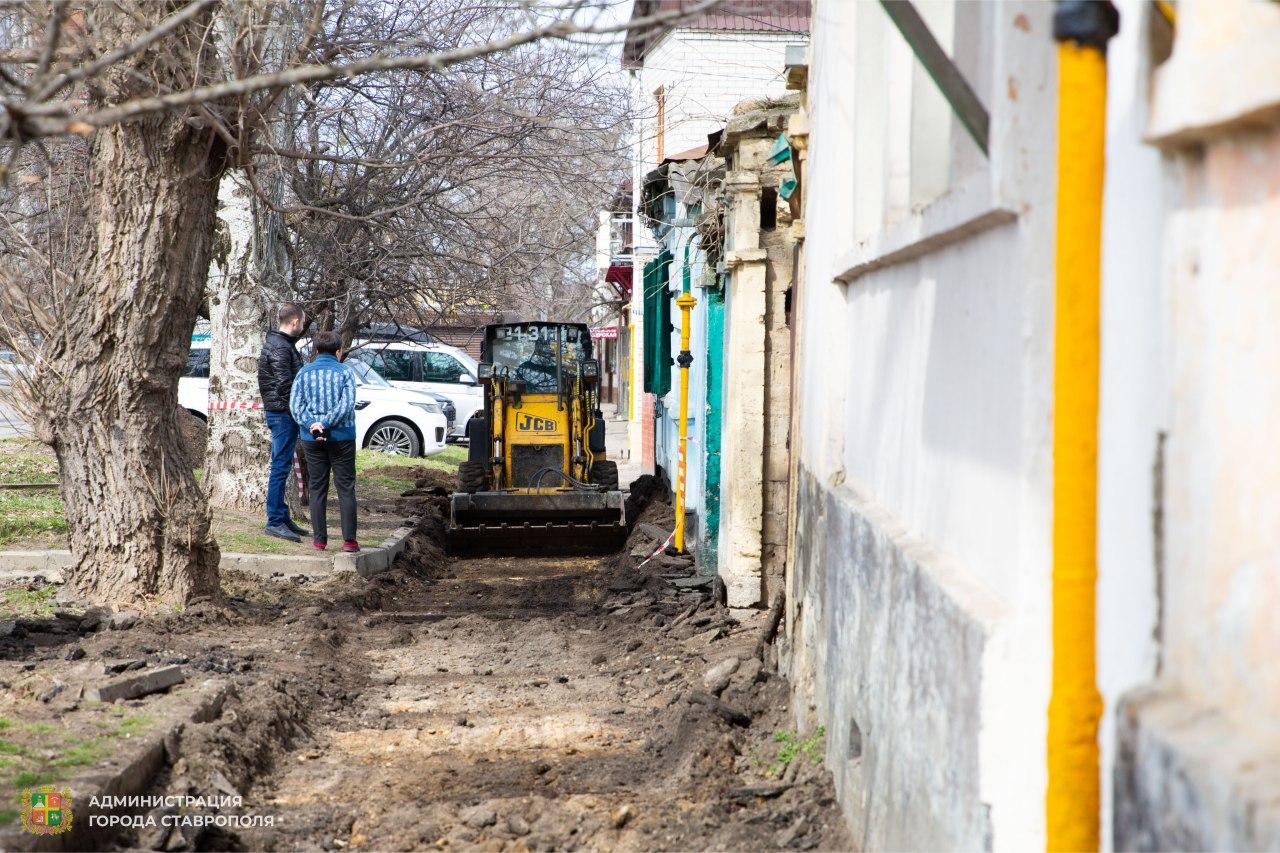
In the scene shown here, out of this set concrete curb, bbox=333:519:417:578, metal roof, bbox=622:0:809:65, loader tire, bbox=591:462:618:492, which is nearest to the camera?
metal roof, bbox=622:0:809:65

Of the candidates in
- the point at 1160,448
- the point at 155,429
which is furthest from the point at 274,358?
the point at 1160,448

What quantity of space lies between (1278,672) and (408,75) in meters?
10.9

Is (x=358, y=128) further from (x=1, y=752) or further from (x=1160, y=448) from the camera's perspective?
(x=1160, y=448)

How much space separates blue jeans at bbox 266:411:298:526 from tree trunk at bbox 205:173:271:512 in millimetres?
1278

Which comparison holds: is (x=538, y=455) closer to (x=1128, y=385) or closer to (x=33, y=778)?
(x=33, y=778)

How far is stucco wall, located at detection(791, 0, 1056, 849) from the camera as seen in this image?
110 inches

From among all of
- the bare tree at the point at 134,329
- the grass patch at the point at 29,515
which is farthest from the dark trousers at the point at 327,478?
the bare tree at the point at 134,329

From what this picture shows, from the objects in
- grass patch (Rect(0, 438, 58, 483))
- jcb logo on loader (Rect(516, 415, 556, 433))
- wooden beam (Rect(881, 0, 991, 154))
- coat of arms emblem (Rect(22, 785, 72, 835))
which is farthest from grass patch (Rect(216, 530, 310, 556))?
wooden beam (Rect(881, 0, 991, 154))

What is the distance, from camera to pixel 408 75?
1184 centimetres

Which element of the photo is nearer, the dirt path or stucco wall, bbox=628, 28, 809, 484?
the dirt path

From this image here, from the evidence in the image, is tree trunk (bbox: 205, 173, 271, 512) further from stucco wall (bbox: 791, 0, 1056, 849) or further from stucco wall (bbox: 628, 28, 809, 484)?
stucco wall (bbox: 791, 0, 1056, 849)

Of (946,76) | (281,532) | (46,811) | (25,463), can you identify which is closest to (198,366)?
(25,463)

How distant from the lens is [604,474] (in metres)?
15.7

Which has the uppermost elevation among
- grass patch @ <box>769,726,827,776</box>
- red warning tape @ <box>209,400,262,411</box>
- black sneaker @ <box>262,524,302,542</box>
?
red warning tape @ <box>209,400,262,411</box>
